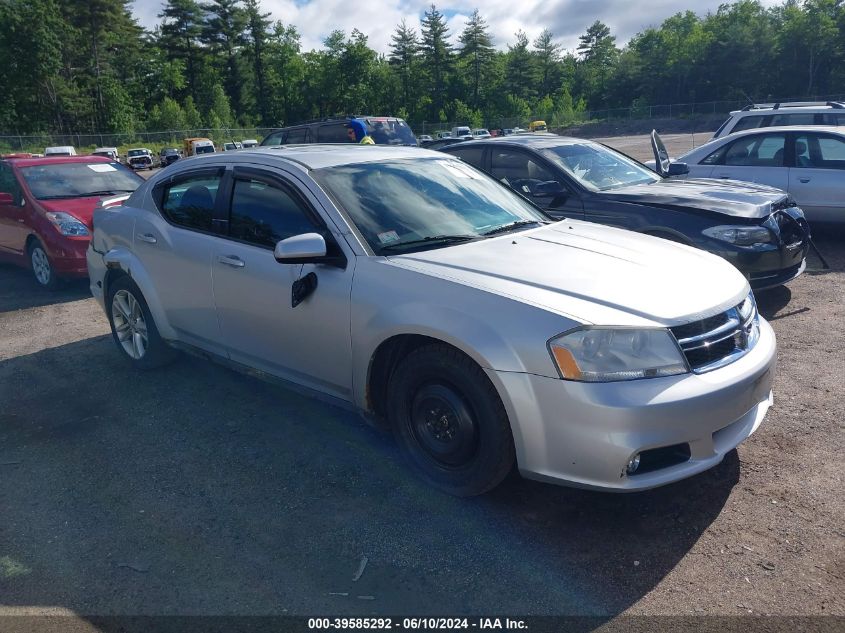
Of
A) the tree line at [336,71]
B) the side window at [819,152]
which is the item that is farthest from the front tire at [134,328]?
the tree line at [336,71]

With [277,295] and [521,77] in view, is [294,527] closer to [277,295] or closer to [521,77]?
[277,295]

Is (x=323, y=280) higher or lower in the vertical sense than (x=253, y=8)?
lower

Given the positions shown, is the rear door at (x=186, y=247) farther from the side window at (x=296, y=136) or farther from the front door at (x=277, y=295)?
the side window at (x=296, y=136)

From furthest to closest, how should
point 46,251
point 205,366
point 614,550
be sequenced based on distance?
point 46,251 < point 205,366 < point 614,550

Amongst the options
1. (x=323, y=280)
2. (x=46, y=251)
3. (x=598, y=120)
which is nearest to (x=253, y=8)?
(x=598, y=120)

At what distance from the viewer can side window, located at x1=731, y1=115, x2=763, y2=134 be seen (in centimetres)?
1095

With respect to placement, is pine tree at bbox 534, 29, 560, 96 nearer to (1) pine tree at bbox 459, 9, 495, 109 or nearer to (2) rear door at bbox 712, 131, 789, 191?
(1) pine tree at bbox 459, 9, 495, 109

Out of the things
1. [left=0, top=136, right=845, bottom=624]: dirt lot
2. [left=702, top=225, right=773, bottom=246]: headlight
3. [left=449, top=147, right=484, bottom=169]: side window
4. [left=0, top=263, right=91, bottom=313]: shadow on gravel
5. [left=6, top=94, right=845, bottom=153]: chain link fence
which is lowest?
[left=0, top=136, right=845, bottom=624]: dirt lot

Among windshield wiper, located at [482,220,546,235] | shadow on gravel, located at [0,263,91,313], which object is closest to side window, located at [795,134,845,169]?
windshield wiper, located at [482,220,546,235]

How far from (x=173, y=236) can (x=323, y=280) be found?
1619 mm

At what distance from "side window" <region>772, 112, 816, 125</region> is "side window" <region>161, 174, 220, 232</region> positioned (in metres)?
9.48

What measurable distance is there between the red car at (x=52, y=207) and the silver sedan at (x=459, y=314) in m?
3.94

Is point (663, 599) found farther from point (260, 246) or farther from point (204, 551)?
point (260, 246)

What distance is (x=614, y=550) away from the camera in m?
3.08
